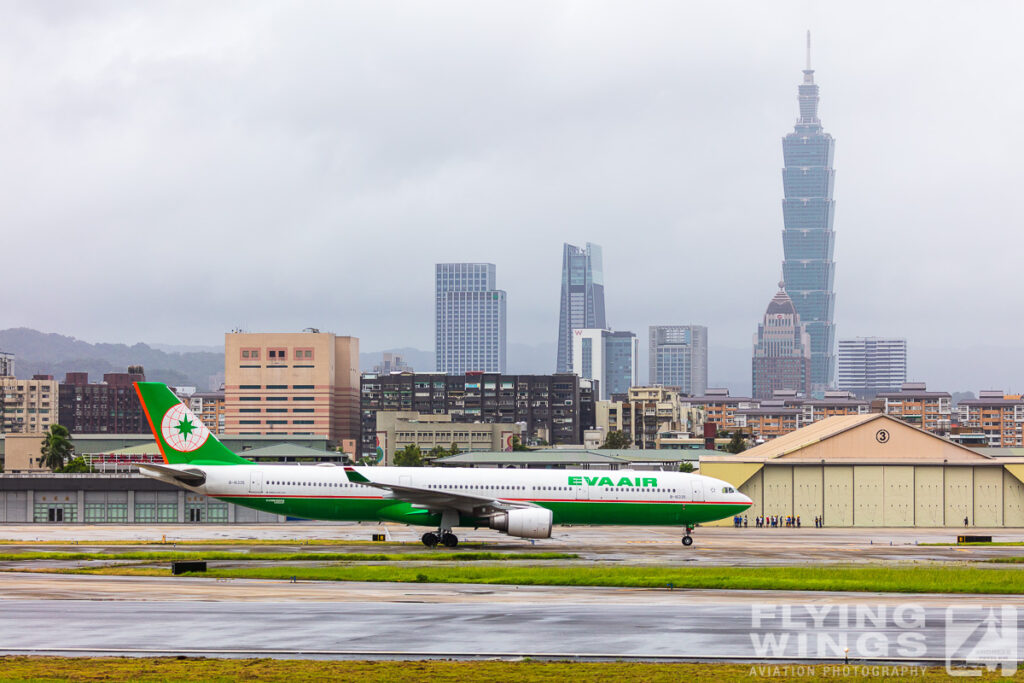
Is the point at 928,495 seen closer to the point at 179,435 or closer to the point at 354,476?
the point at 354,476

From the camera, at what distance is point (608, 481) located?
183ft

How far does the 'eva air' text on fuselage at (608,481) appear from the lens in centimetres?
5555

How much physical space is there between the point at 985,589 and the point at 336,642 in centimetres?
2193

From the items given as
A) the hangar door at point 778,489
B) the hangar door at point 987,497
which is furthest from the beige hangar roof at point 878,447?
the hangar door at point 778,489

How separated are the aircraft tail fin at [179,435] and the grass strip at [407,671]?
108ft

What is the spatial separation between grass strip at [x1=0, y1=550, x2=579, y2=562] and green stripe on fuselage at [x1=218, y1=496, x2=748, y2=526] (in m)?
5.58

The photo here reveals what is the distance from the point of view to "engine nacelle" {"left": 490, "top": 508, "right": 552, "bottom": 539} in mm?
51906

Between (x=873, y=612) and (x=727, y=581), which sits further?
(x=727, y=581)

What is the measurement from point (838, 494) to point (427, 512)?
42.6 m

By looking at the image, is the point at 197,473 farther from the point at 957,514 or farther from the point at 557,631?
the point at 957,514

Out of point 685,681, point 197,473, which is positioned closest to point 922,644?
point 685,681

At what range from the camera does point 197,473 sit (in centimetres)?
5441

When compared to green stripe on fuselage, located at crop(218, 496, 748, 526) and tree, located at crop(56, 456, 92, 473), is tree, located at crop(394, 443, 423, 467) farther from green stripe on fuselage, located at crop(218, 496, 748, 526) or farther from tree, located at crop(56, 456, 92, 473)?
green stripe on fuselage, located at crop(218, 496, 748, 526)

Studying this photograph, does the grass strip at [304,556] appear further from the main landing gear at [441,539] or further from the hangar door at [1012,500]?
the hangar door at [1012,500]
